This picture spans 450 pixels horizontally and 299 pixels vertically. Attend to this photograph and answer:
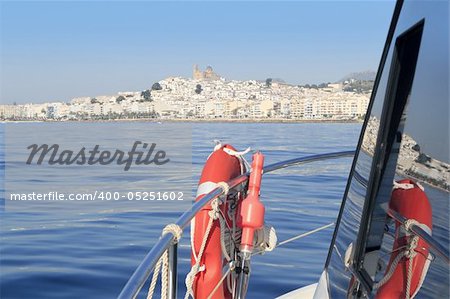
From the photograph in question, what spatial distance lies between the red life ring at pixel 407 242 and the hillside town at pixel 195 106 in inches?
1109

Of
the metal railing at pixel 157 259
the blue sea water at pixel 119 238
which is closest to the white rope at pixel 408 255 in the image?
the metal railing at pixel 157 259

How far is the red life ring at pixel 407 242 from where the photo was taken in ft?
3.48

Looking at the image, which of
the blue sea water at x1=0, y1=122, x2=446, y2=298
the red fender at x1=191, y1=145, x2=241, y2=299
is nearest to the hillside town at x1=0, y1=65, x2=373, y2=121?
the blue sea water at x1=0, y1=122, x2=446, y2=298

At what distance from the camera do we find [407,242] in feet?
3.78

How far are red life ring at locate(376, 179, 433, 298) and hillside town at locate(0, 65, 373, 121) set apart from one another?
28.2 m

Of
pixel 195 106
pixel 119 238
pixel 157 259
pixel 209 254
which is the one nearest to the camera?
pixel 157 259

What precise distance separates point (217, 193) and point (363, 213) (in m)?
0.77

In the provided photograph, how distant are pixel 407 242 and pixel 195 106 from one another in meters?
36.8

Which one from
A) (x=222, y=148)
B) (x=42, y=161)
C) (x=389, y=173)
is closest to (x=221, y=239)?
(x=222, y=148)

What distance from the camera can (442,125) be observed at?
1016mm

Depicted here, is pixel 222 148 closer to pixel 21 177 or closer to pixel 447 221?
pixel 447 221

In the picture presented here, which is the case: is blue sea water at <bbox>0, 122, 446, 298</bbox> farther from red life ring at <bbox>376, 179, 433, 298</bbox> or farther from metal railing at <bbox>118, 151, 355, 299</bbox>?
red life ring at <bbox>376, 179, 433, 298</bbox>

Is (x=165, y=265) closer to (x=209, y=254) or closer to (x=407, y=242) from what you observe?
(x=407, y=242)

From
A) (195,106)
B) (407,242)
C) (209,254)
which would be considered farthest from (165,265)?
(195,106)
